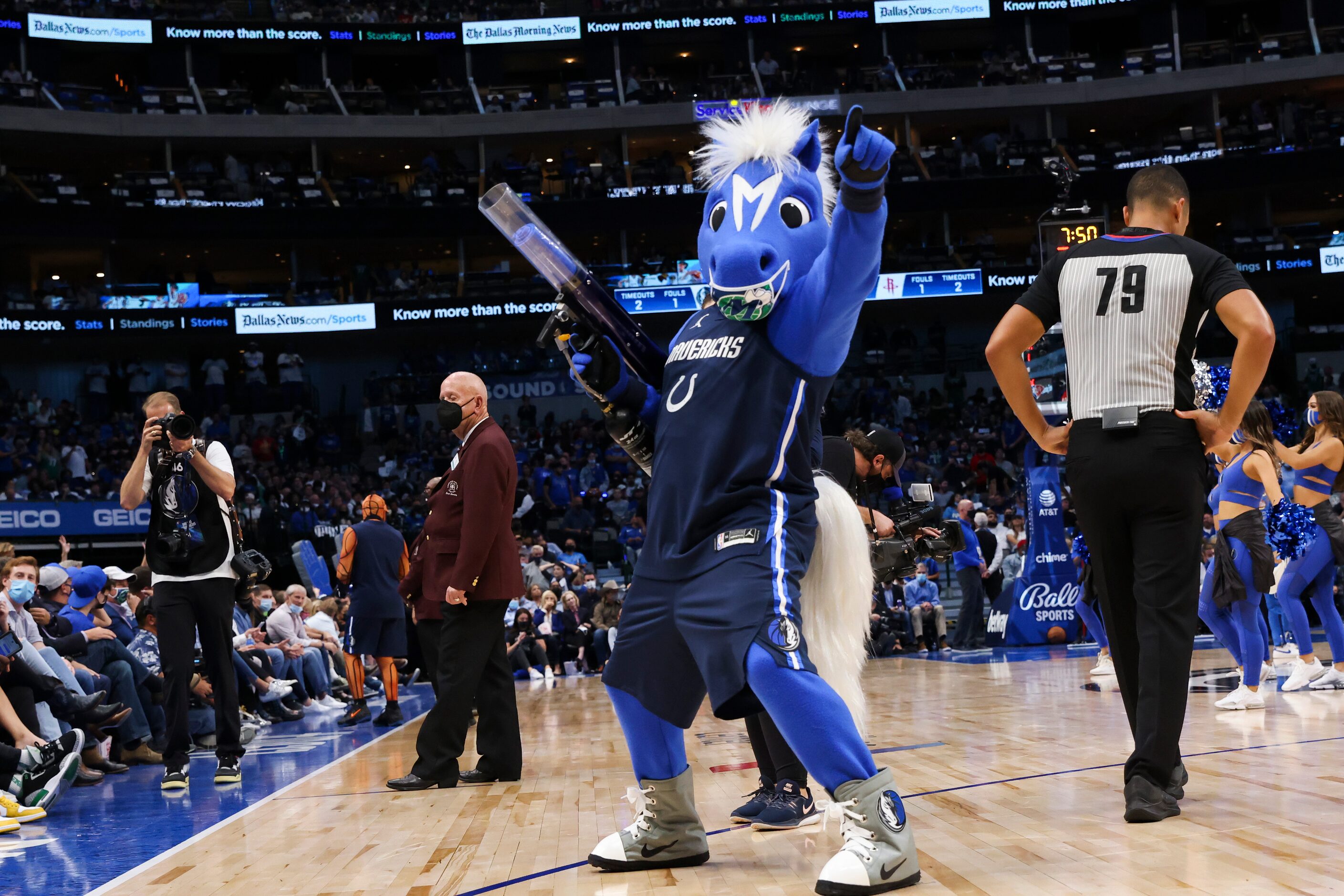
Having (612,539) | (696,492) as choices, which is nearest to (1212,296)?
(696,492)

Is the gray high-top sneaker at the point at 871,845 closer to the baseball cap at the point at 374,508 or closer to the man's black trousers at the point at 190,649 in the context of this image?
the man's black trousers at the point at 190,649

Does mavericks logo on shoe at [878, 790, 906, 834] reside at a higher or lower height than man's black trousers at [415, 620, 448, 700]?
lower

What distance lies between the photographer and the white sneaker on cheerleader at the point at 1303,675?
7.35 m

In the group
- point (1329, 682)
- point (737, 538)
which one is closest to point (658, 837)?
point (737, 538)

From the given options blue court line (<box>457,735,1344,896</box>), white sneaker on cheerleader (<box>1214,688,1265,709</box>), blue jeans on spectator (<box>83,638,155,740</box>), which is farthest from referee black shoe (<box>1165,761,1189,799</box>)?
blue jeans on spectator (<box>83,638,155,740</box>)

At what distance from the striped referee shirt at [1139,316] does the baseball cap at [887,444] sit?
1.22 metres

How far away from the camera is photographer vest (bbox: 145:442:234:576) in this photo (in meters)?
5.54

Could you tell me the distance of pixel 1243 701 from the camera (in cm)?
641

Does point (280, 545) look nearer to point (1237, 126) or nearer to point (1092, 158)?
point (1092, 158)

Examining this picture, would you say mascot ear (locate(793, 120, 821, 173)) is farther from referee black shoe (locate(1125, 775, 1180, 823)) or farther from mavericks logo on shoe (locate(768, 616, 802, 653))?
referee black shoe (locate(1125, 775, 1180, 823))

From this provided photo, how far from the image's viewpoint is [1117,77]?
29.3m

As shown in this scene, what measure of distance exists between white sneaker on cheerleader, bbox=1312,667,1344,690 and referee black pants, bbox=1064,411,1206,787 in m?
4.49

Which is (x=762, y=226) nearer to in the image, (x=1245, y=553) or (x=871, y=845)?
(x=871, y=845)

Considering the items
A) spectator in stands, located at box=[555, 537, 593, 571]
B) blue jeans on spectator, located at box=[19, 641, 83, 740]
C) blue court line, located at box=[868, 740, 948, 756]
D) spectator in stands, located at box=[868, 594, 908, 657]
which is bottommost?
spectator in stands, located at box=[868, 594, 908, 657]
